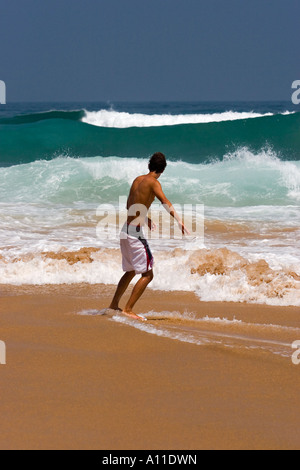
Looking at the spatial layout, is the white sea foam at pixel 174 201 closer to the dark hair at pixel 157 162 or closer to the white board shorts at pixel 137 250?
the white board shorts at pixel 137 250

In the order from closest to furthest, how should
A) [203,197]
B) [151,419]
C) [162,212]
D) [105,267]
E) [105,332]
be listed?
[151,419]
[105,332]
[105,267]
[162,212]
[203,197]

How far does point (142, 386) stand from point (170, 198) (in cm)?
1380

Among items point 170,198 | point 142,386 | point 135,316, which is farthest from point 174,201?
point 142,386

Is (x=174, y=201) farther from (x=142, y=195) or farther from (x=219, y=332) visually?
(x=219, y=332)

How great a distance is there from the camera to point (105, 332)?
4410 millimetres

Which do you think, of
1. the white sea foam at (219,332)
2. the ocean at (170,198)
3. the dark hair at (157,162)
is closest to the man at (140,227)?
the dark hair at (157,162)

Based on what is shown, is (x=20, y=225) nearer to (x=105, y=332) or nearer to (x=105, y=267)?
(x=105, y=267)

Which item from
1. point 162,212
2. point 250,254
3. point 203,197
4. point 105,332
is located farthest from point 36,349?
point 203,197

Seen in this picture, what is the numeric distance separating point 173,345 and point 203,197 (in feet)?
41.6

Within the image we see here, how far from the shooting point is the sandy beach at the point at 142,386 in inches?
107

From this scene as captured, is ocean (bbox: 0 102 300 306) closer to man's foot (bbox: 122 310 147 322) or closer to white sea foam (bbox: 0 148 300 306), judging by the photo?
white sea foam (bbox: 0 148 300 306)

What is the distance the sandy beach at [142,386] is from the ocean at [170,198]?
2.26 m

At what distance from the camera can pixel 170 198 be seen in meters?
17.0

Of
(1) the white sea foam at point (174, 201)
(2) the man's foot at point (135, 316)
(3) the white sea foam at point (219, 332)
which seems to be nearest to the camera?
(3) the white sea foam at point (219, 332)
